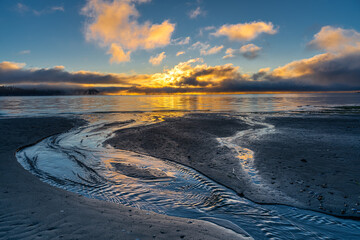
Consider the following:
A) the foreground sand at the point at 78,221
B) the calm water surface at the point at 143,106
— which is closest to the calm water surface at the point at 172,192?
the foreground sand at the point at 78,221

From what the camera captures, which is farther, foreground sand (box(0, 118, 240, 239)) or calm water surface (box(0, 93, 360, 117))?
calm water surface (box(0, 93, 360, 117))

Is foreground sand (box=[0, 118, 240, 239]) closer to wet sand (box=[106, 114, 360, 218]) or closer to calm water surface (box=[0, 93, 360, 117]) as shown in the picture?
wet sand (box=[106, 114, 360, 218])

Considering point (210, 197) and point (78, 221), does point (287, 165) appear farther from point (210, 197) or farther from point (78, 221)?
point (78, 221)

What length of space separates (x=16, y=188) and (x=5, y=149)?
7918 millimetres

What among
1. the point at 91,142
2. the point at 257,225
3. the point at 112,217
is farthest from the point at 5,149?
the point at 257,225

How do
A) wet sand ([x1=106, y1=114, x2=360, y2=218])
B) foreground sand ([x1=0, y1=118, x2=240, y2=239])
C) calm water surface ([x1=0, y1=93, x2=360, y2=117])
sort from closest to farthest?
foreground sand ([x1=0, y1=118, x2=240, y2=239]) → wet sand ([x1=106, y1=114, x2=360, y2=218]) → calm water surface ([x1=0, y1=93, x2=360, y2=117])

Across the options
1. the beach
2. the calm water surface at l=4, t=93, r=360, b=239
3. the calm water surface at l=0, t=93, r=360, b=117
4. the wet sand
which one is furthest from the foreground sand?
the calm water surface at l=0, t=93, r=360, b=117

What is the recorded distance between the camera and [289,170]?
8.38 m

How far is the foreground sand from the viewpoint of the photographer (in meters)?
3.96

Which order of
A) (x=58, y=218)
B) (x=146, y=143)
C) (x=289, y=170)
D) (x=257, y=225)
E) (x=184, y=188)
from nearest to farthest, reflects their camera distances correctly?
(x=58, y=218) < (x=257, y=225) < (x=184, y=188) < (x=289, y=170) < (x=146, y=143)

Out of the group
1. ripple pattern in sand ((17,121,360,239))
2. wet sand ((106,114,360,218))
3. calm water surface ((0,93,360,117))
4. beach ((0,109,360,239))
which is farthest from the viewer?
calm water surface ((0,93,360,117))

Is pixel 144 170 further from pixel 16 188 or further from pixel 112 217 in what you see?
pixel 16 188

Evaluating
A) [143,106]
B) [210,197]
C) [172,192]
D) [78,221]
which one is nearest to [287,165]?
[210,197]

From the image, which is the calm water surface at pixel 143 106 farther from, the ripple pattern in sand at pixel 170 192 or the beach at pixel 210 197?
the beach at pixel 210 197
